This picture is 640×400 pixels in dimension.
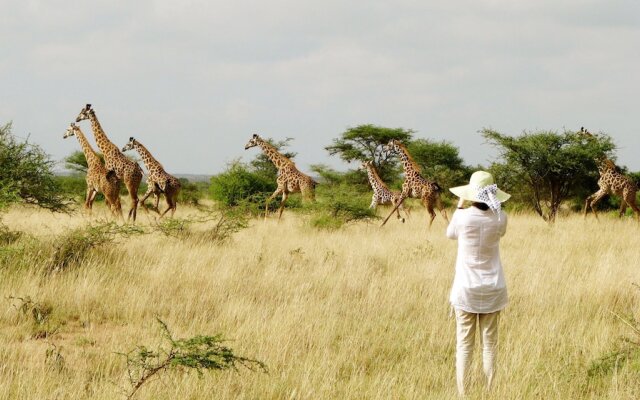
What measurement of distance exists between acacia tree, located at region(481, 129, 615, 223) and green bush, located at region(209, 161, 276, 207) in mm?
7051

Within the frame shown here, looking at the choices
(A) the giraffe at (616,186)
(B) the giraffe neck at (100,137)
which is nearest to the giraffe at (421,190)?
(A) the giraffe at (616,186)

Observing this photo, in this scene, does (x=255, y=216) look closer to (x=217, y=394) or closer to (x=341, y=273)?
(x=341, y=273)

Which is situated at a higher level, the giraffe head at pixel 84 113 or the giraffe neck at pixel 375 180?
the giraffe head at pixel 84 113

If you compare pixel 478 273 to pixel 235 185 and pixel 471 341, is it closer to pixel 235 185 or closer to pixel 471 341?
pixel 471 341

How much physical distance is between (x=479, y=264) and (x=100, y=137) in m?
10.6

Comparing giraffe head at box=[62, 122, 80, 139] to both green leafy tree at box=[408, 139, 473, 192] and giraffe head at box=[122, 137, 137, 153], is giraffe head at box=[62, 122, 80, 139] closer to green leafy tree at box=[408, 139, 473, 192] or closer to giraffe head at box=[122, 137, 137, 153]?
giraffe head at box=[122, 137, 137, 153]

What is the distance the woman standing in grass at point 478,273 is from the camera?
3.67 meters

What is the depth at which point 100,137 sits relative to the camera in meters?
12.6

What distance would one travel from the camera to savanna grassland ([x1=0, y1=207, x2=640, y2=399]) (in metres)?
3.69

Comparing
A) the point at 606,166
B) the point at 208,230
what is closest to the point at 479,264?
the point at 208,230

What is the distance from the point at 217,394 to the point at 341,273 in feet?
11.8

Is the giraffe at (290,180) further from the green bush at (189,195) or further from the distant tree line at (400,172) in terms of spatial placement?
the green bush at (189,195)

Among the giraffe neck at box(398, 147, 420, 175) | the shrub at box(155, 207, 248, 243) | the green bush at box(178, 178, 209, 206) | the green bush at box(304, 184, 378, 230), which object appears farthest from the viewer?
the green bush at box(178, 178, 209, 206)

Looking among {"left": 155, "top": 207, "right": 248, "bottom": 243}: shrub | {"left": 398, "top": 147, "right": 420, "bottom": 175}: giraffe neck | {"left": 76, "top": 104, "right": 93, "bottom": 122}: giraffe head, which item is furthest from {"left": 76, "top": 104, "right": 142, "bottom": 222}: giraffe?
{"left": 398, "top": 147, "right": 420, "bottom": 175}: giraffe neck
